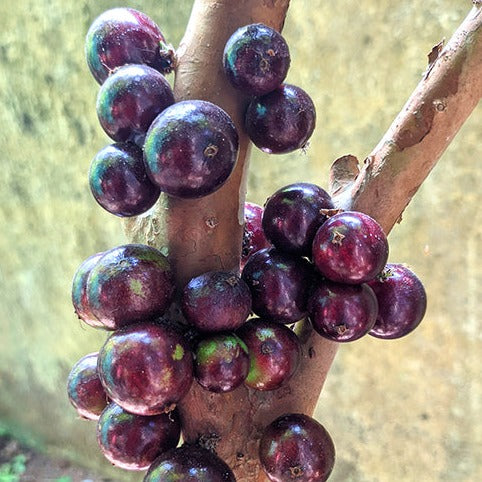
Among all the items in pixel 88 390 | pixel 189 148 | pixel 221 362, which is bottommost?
pixel 88 390

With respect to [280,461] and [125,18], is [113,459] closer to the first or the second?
[280,461]

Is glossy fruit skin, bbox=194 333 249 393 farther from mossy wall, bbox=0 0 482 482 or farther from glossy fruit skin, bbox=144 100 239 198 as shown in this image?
mossy wall, bbox=0 0 482 482

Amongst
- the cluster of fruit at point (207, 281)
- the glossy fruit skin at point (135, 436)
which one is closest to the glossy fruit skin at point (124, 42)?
the cluster of fruit at point (207, 281)

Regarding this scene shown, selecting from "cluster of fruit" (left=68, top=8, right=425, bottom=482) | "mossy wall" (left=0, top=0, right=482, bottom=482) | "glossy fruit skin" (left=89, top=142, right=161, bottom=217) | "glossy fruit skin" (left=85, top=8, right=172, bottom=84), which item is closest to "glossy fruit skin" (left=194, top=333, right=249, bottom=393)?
"cluster of fruit" (left=68, top=8, right=425, bottom=482)

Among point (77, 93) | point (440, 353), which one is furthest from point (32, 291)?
point (440, 353)

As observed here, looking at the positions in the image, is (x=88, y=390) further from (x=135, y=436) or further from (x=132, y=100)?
(x=132, y=100)

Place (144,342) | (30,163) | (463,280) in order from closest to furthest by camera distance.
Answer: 1. (144,342)
2. (463,280)
3. (30,163)

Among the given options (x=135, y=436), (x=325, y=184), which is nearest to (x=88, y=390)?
(x=135, y=436)
